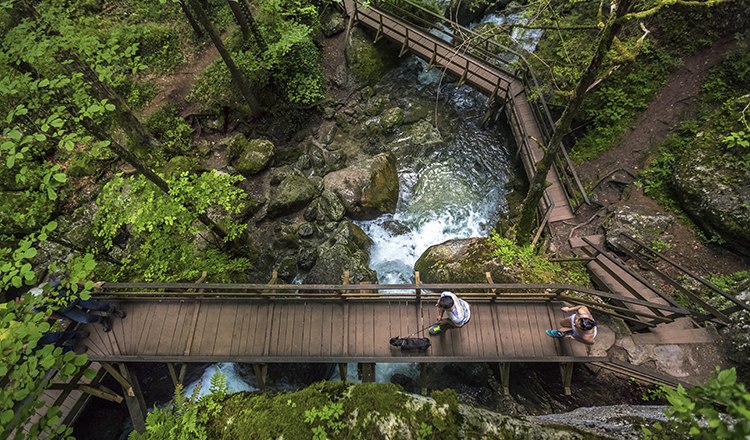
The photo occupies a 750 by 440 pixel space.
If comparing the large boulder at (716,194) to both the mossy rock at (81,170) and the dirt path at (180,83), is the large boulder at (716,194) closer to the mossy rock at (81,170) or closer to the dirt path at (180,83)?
the dirt path at (180,83)

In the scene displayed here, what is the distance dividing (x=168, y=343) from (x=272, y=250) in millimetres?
4739

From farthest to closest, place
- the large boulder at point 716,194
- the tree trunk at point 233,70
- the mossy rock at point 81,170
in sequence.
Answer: the mossy rock at point 81,170
the tree trunk at point 233,70
the large boulder at point 716,194

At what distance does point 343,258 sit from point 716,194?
35.0ft

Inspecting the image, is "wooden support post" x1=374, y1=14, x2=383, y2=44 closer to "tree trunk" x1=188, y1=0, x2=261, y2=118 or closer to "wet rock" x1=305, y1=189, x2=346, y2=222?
"tree trunk" x1=188, y1=0, x2=261, y2=118

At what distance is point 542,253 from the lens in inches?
411

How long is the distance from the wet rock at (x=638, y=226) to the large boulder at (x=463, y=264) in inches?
120

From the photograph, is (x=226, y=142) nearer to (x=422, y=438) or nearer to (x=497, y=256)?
(x=497, y=256)

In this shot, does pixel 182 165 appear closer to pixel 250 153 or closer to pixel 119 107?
pixel 250 153

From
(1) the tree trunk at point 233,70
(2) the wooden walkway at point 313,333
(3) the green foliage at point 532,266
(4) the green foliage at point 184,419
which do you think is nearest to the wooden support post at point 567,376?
(2) the wooden walkway at point 313,333

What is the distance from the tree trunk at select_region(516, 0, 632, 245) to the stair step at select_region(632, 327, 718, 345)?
3713mm

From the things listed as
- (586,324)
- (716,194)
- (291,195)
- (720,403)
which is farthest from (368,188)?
(720,403)

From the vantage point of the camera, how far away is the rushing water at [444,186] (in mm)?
13117

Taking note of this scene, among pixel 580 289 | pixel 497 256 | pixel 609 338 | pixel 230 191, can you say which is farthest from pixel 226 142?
pixel 609 338

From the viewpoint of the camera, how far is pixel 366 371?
8977 millimetres
